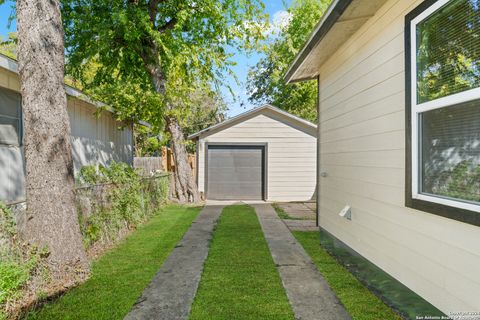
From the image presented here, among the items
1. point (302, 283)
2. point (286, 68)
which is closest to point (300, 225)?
point (302, 283)

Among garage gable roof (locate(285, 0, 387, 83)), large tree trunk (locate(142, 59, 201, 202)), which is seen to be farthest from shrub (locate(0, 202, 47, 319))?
large tree trunk (locate(142, 59, 201, 202))

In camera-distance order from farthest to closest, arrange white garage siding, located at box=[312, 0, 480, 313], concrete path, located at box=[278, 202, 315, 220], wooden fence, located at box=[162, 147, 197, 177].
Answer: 1. wooden fence, located at box=[162, 147, 197, 177]
2. concrete path, located at box=[278, 202, 315, 220]
3. white garage siding, located at box=[312, 0, 480, 313]

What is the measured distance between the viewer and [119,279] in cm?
429

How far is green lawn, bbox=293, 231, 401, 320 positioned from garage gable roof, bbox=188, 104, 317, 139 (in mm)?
7969

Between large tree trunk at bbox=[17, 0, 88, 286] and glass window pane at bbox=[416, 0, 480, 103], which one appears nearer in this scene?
glass window pane at bbox=[416, 0, 480, 103]

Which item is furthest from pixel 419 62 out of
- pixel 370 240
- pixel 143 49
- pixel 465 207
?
pixel 143 49

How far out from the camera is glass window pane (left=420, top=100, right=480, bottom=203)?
2297 mm

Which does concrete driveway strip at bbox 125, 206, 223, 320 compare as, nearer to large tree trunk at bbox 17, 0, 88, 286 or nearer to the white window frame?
large tree trunk at bbox 17, 0, 88, 286

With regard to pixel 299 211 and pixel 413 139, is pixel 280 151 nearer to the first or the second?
pixel 299 211

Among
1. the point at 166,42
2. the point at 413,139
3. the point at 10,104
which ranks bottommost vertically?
the point at 413,139

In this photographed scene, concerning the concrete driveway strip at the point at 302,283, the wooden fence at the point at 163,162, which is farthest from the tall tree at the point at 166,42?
the concrete driveway strip at the point at 302,283

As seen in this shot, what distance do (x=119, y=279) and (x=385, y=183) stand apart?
10.8 ft

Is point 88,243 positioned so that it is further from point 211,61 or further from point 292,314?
point 211,61

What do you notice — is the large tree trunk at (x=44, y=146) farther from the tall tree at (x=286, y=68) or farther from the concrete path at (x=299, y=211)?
the tall tree at (x=286, y=68)
